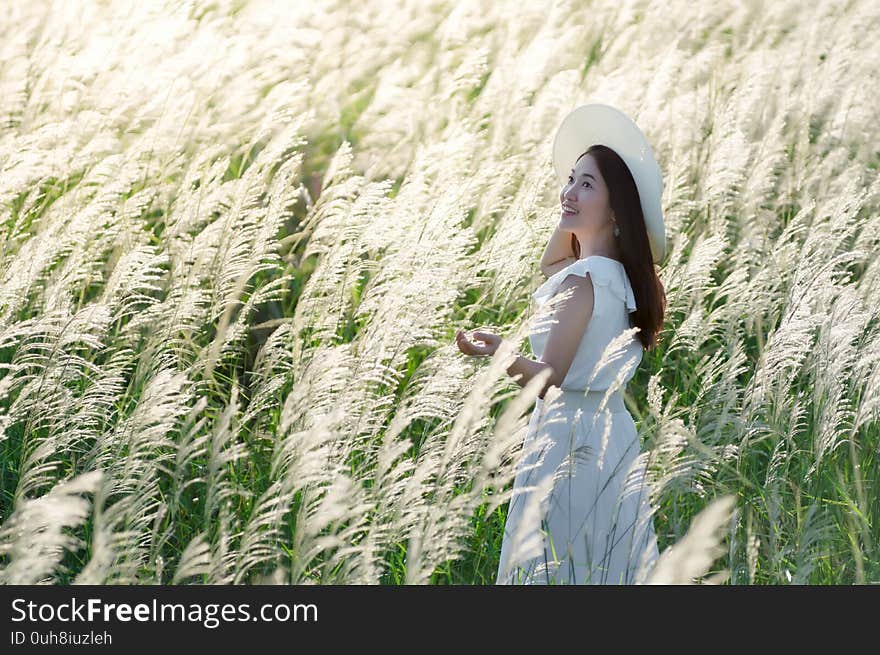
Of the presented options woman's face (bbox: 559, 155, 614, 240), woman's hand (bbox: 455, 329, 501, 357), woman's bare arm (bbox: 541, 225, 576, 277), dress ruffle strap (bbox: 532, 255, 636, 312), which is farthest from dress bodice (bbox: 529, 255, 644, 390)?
woman's bare arm (bbox: 541, 225, 576, 277)

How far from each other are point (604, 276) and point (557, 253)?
2.13ft

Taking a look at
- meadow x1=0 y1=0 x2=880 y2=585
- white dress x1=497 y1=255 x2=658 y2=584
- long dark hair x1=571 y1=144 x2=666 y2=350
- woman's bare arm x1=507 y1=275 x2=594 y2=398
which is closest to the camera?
meadow x1=0 y1=0 x2=880 y2=585

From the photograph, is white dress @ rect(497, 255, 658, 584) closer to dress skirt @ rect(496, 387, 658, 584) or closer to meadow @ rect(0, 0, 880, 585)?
dress skirt @ rect(496, 387, 658, 584)

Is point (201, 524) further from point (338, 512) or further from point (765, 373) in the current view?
point (765, 373)

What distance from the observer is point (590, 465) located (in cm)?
328

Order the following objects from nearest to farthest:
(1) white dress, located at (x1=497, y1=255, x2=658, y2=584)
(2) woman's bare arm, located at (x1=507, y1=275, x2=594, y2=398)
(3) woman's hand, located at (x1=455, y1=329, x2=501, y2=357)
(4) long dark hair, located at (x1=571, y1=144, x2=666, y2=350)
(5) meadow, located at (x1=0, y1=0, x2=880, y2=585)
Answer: (5) meadow, located at (x1=0, y1=0, x2=880, y2=585) < (1) white dress, located at (x1=497, y1=255, x2=658, y2=584) < (3) woman's hand, located at (x1=455, y1=329, x2=501, y2=357) < (2) woman's bare arm, located at (x1=507, y1=275, x2=594, y2=398) < (4) long dark hair, located at (x1=571, y1=144, x2=666, y2=350)

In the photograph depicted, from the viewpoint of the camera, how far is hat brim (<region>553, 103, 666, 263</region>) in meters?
3.49

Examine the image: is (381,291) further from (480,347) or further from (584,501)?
(584,501)

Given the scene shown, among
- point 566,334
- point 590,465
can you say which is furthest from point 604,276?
point 590,465

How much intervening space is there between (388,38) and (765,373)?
16.8 feet

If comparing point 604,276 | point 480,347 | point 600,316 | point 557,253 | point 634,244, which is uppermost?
point 557,253

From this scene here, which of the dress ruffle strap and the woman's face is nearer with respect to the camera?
the dress ruffle strap
